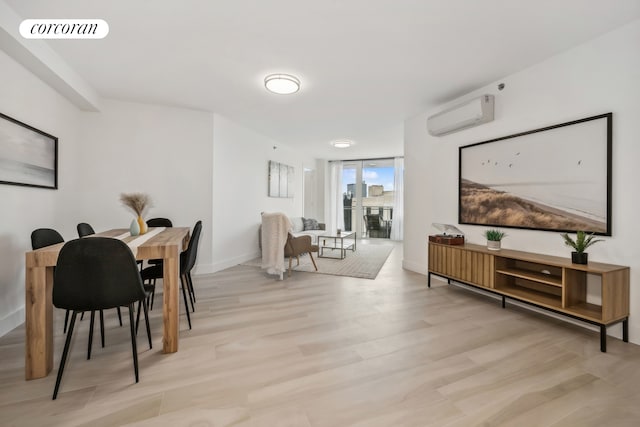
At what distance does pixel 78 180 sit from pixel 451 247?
5.06m

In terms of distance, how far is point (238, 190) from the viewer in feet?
16.8

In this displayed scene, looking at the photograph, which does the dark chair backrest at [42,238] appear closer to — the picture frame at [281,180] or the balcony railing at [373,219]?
the picture frame at [281,180]

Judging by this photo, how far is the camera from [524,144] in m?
2.96

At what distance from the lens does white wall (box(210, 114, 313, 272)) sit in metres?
4.58

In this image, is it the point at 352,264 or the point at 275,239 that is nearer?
the point at 275,239

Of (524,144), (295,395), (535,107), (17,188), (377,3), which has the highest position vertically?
(377,3)

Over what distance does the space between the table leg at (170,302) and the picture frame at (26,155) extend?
179cm

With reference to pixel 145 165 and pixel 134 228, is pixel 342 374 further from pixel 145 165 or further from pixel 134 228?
pixel 145 165

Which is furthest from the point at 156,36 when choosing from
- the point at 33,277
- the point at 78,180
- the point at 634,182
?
the point at 634,182

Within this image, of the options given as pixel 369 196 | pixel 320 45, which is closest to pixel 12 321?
pixel 320 45

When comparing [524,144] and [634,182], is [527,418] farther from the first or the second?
[524,144]

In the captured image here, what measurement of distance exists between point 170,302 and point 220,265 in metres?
2.60

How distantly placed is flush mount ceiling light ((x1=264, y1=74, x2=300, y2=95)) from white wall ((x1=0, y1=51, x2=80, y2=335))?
7.63ft

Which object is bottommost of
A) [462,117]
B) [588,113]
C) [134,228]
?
[134,228]
